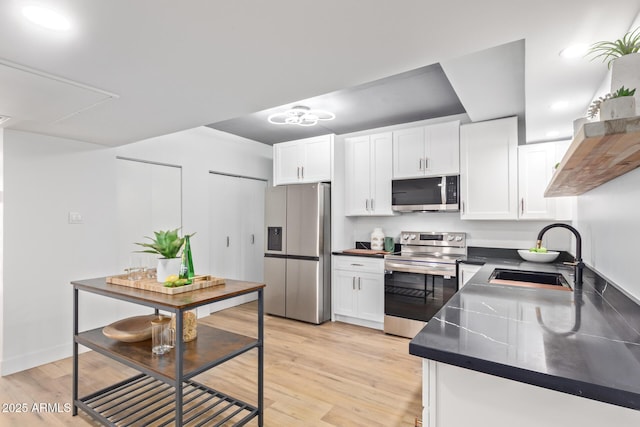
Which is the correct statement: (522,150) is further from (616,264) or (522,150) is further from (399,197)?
(616,264)

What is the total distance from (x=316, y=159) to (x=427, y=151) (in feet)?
4.58

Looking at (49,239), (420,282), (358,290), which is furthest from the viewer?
(358,290)

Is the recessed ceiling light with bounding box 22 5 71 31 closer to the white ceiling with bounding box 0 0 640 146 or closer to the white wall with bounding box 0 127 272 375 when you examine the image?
the white ceiling with bounding box 0 0 640 146

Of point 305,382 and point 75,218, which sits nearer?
point 305,382

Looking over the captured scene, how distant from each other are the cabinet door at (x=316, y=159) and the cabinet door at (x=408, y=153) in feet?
2.74

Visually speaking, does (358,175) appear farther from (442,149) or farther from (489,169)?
(489,169)

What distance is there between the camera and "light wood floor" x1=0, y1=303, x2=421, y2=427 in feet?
7.01

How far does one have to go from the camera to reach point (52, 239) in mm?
3029

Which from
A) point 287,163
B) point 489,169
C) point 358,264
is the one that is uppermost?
point 287,163

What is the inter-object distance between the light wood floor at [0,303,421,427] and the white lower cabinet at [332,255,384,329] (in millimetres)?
327

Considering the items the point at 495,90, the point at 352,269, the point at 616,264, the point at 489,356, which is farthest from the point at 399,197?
the point at 489,356

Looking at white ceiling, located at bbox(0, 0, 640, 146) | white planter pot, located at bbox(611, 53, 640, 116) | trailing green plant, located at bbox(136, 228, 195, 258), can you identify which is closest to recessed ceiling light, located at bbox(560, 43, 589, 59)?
white ceiling, located at bbox(0, 0, 640, 146)

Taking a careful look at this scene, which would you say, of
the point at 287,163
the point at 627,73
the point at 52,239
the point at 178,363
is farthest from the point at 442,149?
the point at 52,239

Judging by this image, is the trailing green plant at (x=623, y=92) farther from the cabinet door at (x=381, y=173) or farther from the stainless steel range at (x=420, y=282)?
the cabinet door at (x=381, y=173)
